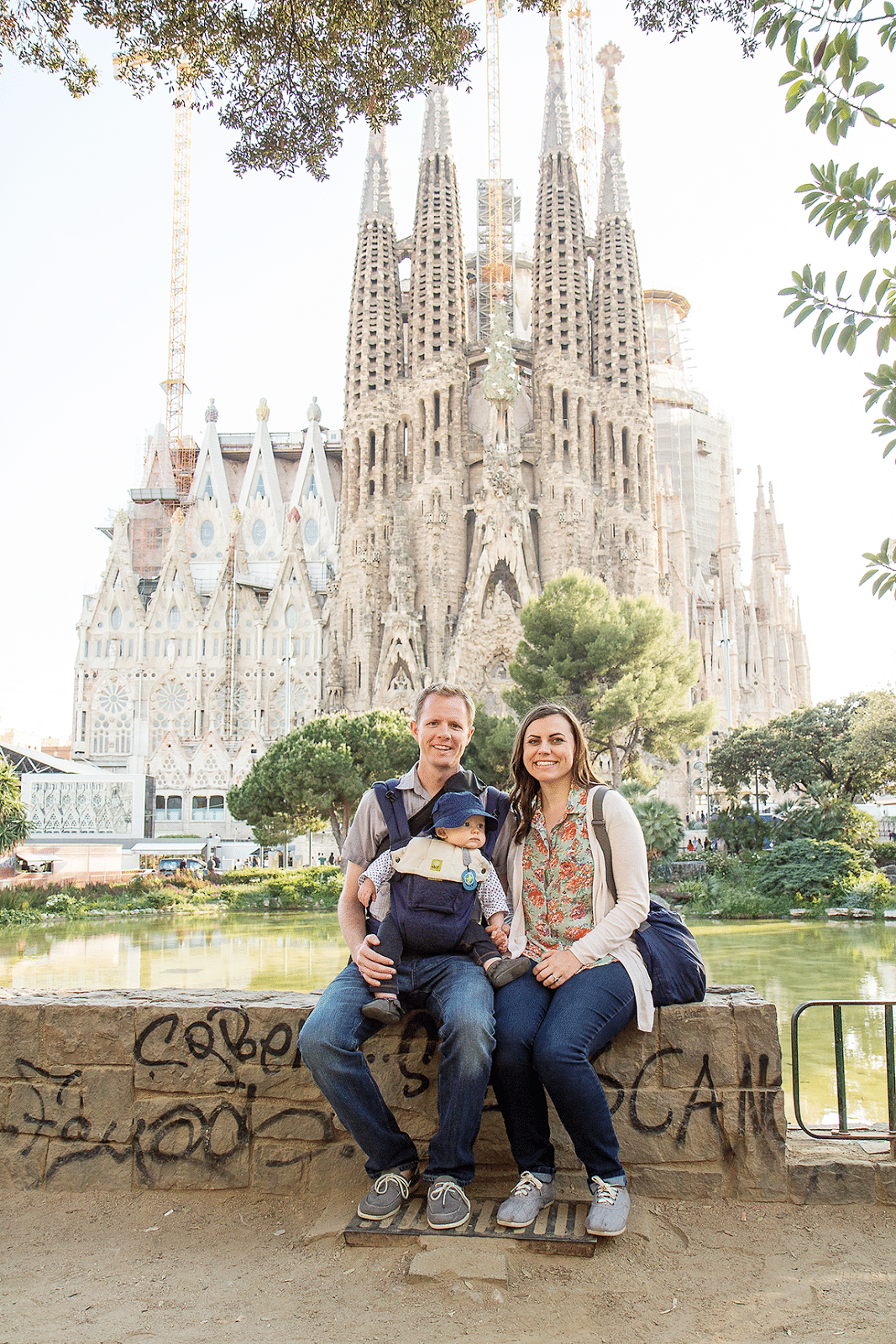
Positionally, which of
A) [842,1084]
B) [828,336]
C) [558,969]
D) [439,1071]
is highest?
[828,336]

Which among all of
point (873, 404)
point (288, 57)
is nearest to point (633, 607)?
point (288, 57)

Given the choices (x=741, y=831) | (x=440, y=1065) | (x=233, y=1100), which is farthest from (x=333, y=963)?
(x=741, y=831)

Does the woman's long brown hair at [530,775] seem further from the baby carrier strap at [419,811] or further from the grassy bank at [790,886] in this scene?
the grassy bank at [790,886]

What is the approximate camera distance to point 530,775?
11.2ft

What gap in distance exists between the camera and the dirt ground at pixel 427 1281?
94.3 inches

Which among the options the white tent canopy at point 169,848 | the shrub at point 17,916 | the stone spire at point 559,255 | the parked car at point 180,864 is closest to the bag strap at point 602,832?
the shrub at point 17,916

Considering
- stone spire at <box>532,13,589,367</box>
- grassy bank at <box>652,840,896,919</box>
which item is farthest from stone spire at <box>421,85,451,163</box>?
grassy bank at <box>652,840,896,919</box>

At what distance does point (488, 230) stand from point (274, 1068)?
153 feet

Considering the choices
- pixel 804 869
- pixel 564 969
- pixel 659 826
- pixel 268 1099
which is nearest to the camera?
pixel 564 969

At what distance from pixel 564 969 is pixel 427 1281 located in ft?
2.93

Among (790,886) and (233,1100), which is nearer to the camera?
(233,1100)

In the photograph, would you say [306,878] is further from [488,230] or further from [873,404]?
[488,230]

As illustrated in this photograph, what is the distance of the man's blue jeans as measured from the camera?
284cm

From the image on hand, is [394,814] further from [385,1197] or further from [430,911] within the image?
[385,1197]
